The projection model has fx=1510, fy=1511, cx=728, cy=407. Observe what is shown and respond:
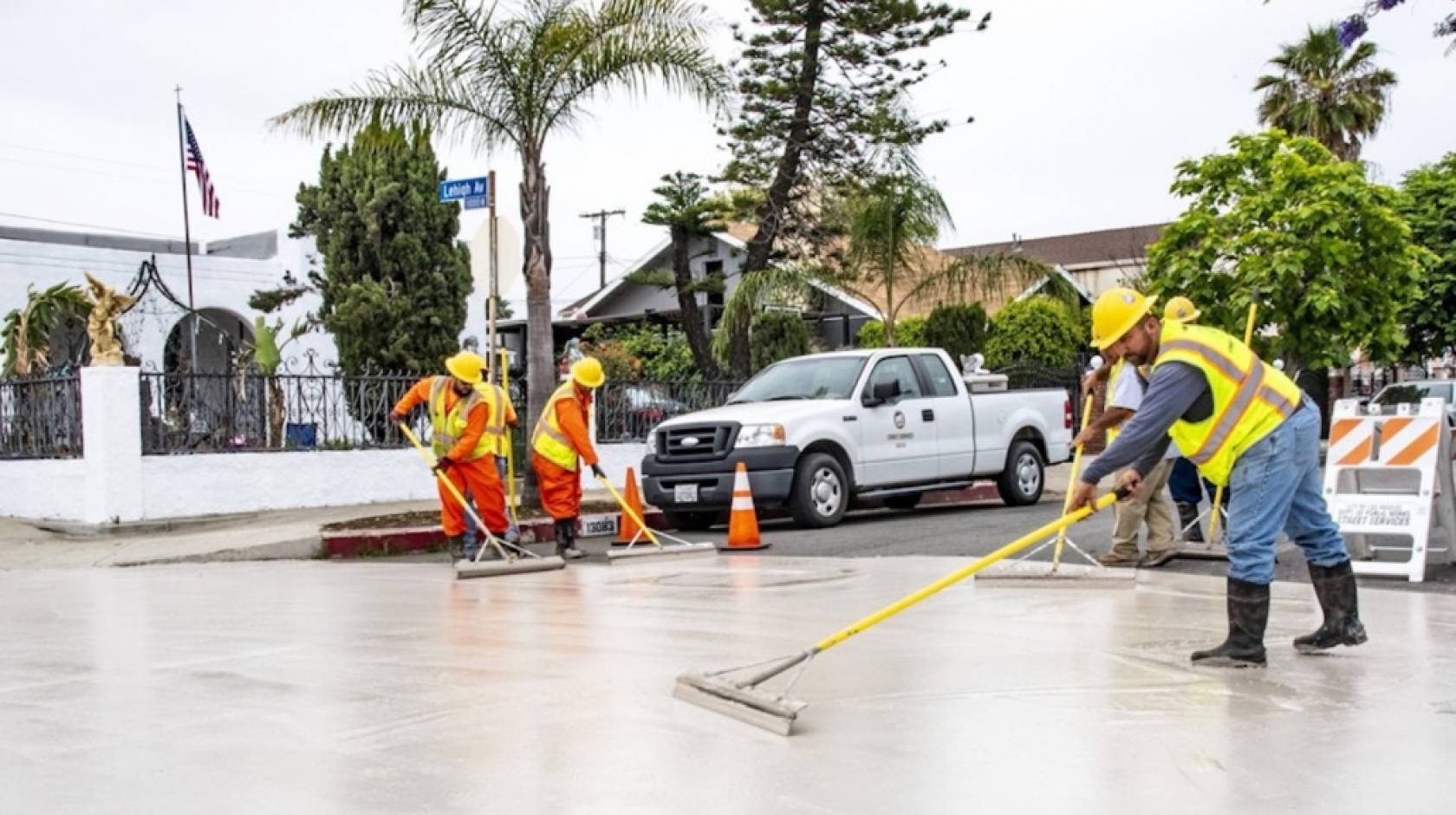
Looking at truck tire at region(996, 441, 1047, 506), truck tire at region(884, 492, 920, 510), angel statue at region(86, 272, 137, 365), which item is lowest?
truck tire at region(884, 492, 920, 510)

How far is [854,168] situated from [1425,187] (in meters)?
12.0

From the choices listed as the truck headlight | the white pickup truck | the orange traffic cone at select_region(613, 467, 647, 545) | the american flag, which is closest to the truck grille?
the white pickup truck

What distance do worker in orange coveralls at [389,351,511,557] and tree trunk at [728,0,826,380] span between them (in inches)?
481

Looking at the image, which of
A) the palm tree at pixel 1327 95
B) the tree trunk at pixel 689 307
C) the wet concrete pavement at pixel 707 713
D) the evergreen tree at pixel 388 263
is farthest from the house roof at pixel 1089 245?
the wet concrete pavement at pixel 707 713

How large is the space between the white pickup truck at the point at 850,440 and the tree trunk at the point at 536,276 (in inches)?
52.9

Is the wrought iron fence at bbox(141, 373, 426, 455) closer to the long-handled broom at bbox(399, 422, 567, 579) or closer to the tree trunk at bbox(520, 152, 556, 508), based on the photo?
the tree trunk at bbox(520, 152, 556, 508)

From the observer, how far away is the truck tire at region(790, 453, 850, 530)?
14344mm

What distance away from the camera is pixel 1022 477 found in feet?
55.0

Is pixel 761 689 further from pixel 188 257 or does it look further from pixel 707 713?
pixel 188 257

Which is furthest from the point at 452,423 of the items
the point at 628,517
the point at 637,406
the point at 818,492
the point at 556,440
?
the point at 637,406

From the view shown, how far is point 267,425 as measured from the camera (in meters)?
16.6

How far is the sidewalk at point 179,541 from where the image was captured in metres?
13.3

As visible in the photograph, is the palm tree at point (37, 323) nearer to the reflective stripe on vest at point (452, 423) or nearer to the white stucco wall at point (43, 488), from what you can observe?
the white stucco wall at point (43, 488)

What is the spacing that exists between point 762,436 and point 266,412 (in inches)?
228
